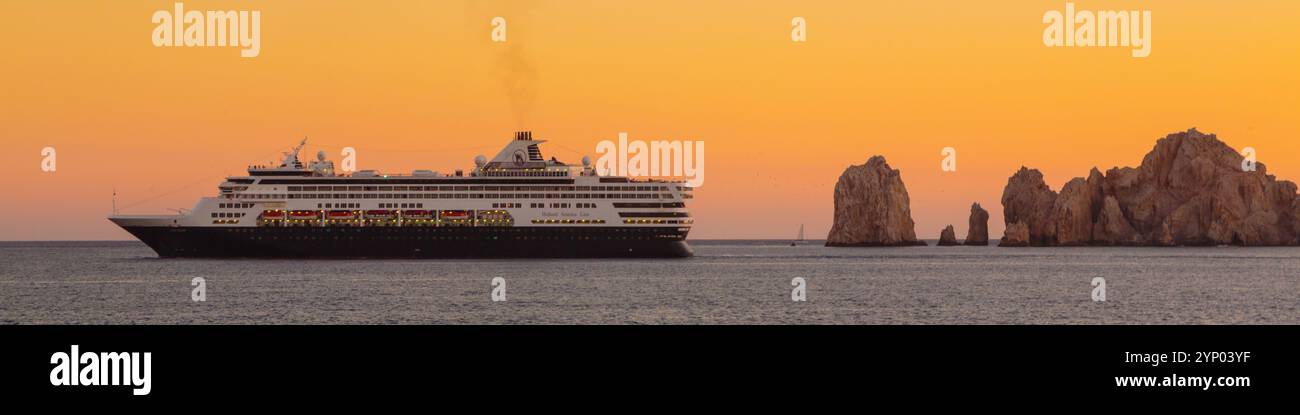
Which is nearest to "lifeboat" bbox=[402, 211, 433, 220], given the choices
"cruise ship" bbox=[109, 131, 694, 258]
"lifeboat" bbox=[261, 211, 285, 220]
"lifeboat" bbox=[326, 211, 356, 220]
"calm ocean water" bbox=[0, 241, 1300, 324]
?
"cruise ship" bbox=[109, 131, 694, 258]

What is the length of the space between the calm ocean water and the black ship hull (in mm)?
11520

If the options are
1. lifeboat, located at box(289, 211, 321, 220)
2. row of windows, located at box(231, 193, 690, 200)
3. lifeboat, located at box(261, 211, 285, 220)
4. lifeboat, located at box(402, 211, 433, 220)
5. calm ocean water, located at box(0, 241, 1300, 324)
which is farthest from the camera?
lifeboat, located at box(289, 211, 321, 220)

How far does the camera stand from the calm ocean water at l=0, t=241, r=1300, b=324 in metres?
49.4

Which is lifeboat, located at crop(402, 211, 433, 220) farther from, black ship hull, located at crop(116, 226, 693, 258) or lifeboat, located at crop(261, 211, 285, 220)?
lifeboat, located at crop(261, 211, 285, 220)

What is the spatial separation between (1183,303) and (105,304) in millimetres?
46268

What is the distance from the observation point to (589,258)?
10794 centimetres

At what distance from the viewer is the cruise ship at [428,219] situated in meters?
108

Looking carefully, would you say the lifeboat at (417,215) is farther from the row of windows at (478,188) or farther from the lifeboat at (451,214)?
the row of windows at (478,188)

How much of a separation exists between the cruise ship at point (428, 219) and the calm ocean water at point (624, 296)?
464 inches

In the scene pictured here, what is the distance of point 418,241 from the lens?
10894cm

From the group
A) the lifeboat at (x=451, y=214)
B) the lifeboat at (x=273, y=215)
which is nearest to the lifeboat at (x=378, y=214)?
the lifeboat at (x=451, y=214)
